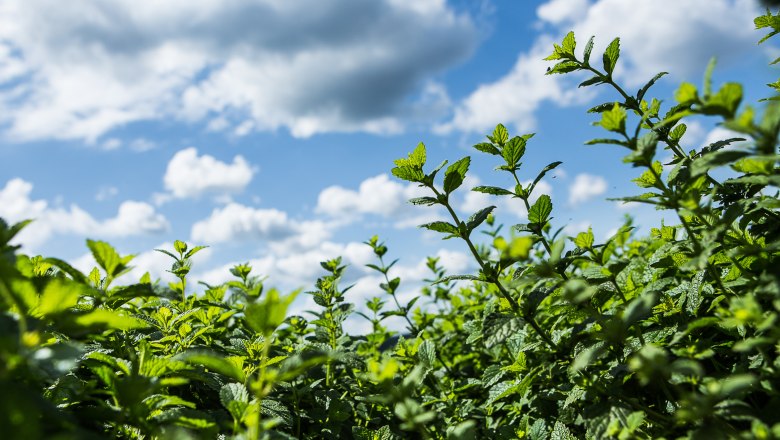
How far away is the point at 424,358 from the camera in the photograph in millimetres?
2703

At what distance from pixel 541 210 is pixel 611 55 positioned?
788mm

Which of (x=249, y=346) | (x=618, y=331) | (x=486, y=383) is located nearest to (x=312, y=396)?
(x=249, y=346)

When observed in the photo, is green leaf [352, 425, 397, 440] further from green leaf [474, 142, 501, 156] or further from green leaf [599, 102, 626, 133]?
green leaf [599, 102, 626, 133]

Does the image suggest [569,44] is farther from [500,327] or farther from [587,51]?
[500,327]

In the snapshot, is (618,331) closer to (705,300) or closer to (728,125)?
(728,125)

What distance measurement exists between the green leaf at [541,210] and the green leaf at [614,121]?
1.74 ft

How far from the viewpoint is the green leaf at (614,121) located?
5.75 ft

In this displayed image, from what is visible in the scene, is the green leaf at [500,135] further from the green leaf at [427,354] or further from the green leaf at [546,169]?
the green leaf at [427,354]

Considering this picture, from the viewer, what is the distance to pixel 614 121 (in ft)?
5.77

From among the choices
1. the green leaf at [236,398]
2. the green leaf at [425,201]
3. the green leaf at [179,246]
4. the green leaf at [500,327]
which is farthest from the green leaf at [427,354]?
the green leaf at [179,246]

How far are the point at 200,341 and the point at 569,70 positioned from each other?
2.26 metres

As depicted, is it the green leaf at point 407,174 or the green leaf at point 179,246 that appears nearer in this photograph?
the green leaf at point 407,174

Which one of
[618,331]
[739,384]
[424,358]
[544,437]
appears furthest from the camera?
[424,358]

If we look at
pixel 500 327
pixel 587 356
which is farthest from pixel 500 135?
pixel 587 356
